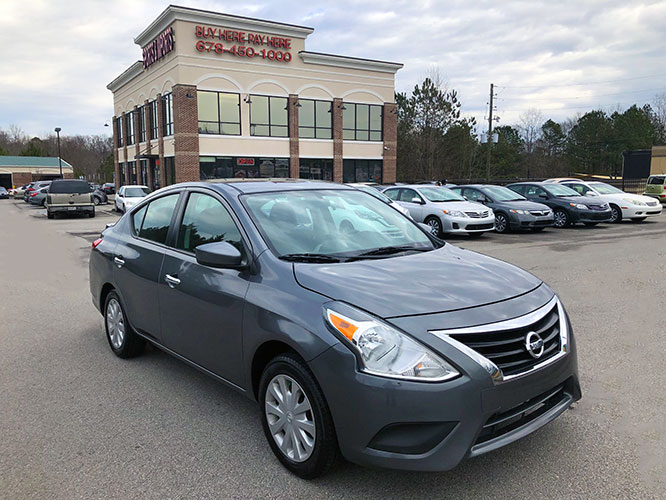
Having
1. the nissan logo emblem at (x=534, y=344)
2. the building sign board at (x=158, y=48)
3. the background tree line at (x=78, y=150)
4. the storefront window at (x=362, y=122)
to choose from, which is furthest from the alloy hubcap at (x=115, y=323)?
the background tree line at (x=78, y=150)

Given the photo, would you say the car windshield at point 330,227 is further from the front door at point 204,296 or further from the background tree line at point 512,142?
the background tree line at point 512,142

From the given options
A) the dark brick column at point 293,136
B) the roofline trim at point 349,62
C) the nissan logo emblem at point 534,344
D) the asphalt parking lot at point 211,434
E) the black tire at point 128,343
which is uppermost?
the roofline trim at point 349,62

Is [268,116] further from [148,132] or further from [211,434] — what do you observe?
[211,434]

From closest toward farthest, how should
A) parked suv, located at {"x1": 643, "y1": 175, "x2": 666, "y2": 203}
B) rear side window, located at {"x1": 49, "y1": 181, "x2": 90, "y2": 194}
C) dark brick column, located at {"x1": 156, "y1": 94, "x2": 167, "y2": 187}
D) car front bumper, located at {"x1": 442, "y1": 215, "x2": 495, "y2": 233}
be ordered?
car front bumper, located at {"x1": 442, "y1": 215, "x2": 495, "y2": 233}
rear side window, located at {"x1": 49, "y1": 181, "x2": 90, "y2": 194}
parked suv, located at {"x1": 643, "y1": 175, "x2": 666, "y2": 203}
dark brick column, located at {"x1": 156, "y1": 94, "x2": 167, "y2": 187}

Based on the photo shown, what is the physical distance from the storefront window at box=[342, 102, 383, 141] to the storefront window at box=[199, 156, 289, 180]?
556 centimetres

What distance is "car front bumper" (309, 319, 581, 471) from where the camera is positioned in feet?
8.09

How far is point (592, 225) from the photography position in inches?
698

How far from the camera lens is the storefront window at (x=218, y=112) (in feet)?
111

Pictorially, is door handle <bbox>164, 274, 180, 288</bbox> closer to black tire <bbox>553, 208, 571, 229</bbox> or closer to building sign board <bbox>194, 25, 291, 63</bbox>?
black tire <bbox>553, 208, 571, 229</bbox>

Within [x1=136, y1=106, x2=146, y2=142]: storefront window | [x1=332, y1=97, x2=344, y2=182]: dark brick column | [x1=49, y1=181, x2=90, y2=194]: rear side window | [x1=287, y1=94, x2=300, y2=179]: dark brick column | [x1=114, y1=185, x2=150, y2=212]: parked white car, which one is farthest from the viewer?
[x1=136, y1=106, x2=146, y2=142]: storefront window

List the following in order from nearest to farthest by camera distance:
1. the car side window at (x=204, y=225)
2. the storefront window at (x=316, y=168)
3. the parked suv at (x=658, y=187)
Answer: the car side window at (x=204, y=225), the parked suv at (x=658, y=187), the storefront window at (x=316, y=168)

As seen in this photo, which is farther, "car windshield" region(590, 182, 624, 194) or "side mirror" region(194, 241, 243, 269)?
"car windshield" region(590, 182, 624, 194)

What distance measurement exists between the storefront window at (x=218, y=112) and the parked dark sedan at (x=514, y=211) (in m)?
22.2

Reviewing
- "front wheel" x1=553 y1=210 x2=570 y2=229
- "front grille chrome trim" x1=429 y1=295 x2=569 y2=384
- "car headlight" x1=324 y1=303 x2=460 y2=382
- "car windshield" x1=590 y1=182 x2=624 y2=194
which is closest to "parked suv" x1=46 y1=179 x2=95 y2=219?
"front wheel" x1=553 y1=210 x2=570 y2=229
